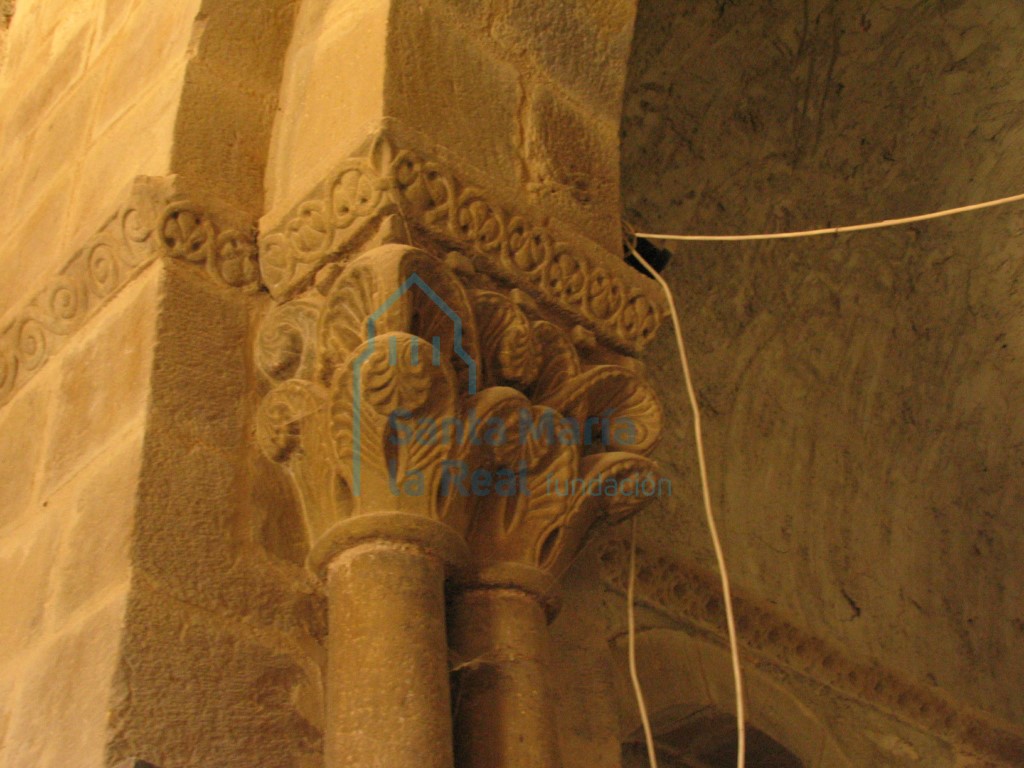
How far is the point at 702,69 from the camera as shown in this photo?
3.99 meters

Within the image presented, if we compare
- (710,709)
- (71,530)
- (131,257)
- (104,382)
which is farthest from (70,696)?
(710,709)

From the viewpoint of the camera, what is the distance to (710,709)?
3.66 meters

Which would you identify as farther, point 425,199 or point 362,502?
point 425,199

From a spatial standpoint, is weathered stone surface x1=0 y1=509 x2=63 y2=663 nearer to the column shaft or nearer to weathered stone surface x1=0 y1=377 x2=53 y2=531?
weathered stone surface x1=0 y1=377 x2=53 y2=531

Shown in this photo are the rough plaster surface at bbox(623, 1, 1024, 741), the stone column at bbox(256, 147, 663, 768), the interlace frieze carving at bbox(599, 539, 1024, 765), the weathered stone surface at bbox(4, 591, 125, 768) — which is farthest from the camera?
the rough plaster surface at bbox(623, 1, 1024, 741)

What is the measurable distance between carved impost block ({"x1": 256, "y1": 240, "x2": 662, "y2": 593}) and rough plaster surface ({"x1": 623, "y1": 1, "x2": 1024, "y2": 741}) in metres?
2.16

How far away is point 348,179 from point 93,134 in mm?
687

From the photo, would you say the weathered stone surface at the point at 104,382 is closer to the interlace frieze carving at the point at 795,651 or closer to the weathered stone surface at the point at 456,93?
the weathered stone surface at the point at 456,93

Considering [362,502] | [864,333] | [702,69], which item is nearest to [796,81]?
[702,69]

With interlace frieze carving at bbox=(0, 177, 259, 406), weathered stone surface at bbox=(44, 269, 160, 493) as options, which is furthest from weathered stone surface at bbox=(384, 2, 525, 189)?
weathered stone surface at bbox=(44, 269, 160, 493)

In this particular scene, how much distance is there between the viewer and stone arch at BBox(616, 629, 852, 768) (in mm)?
3561

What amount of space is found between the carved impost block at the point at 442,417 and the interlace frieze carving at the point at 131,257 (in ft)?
0.37

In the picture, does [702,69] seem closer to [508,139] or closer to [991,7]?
[991,7]

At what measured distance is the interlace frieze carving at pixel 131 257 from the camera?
1839 millimetres
